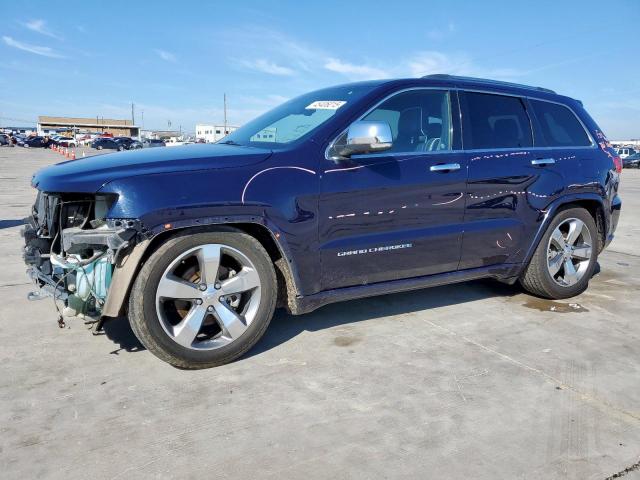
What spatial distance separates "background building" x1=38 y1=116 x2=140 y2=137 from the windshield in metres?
124

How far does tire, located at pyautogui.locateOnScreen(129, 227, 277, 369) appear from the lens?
2.90m

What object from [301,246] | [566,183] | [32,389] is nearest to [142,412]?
[32,389]

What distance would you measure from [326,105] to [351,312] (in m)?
1.63

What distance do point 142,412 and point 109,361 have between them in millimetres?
704

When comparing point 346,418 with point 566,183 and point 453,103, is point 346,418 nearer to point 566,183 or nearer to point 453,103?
point 453,103

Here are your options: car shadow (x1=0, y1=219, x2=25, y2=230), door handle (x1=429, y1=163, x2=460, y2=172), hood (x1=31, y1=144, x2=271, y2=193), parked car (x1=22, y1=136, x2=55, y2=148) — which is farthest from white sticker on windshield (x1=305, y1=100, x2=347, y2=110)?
parked car (x1=22, y1=136, x2=55, y2=148)

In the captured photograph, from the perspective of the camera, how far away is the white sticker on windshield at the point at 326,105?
3646mm

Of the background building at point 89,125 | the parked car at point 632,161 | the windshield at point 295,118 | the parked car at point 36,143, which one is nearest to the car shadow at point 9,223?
the windshield at point 295,118

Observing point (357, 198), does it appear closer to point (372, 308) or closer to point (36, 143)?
point (372, 308)

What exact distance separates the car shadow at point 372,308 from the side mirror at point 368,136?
1.38m

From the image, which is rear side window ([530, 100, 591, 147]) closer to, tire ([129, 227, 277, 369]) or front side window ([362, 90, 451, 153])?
front side window ([362, 90, 451, 153])

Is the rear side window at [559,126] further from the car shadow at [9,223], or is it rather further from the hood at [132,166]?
the car shadow at [9,223]

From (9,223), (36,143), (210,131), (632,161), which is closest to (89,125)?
(210,131)

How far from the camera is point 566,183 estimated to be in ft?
14.5
